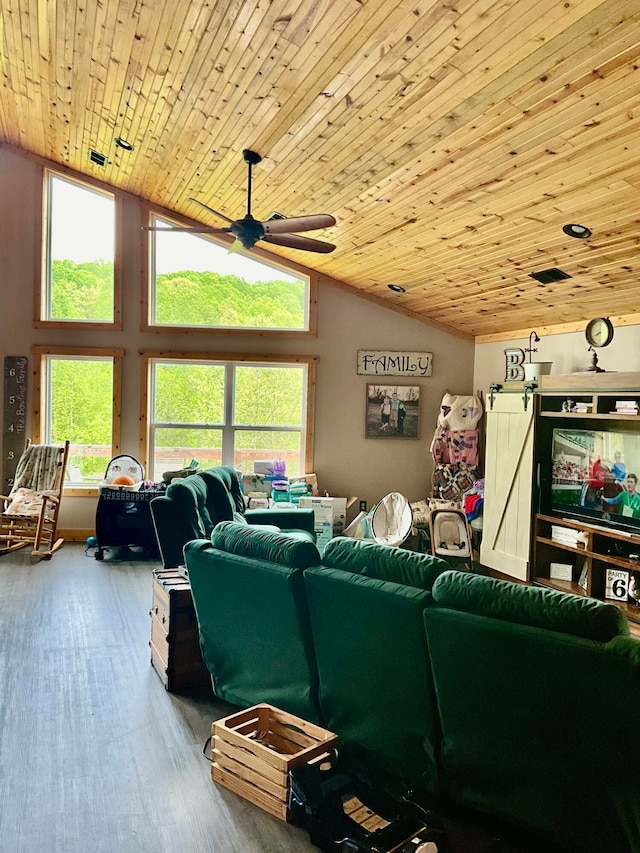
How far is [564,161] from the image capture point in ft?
12.9

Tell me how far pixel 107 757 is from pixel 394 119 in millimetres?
3581

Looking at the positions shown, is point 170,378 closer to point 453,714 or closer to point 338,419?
point 338,419

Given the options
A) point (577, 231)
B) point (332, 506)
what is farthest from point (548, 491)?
point (332, 506)

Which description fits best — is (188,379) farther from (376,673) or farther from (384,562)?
(376,673)

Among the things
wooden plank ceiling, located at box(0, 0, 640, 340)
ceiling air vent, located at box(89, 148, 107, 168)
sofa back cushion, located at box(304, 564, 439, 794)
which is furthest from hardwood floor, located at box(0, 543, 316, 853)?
ceiling air vent, located at box(89, 148, 107, 168)

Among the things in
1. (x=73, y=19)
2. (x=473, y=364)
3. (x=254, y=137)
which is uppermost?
(x=73, y=19)

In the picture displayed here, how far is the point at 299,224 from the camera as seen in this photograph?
4543 millimetres

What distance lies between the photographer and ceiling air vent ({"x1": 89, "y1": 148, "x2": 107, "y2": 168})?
6720 mm

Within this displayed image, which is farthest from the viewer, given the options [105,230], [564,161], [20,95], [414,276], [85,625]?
[105,230]

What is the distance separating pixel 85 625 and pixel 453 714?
315cm

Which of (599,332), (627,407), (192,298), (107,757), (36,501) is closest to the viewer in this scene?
(107,757)

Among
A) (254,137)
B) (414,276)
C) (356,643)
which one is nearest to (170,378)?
(414,276)

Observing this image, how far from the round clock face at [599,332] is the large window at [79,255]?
4.79 metres

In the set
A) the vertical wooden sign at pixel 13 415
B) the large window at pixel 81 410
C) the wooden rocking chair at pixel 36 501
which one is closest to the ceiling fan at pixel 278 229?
the large window at pixel 81 410
